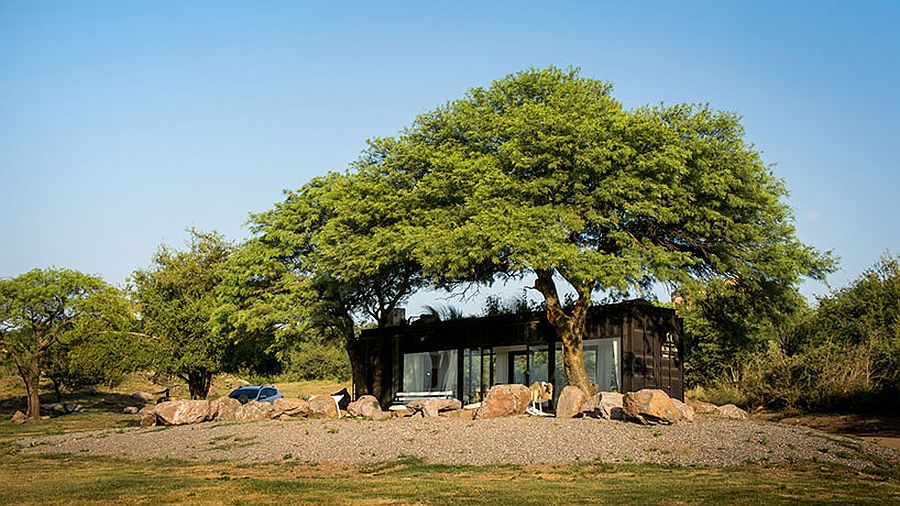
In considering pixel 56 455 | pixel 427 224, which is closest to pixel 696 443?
pixel 427 224

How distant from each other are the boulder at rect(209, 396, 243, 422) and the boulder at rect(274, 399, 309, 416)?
1.38 metres

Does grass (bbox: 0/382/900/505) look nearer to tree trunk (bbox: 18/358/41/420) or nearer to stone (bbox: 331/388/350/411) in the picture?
stone (bbox: 331/388/350/411)

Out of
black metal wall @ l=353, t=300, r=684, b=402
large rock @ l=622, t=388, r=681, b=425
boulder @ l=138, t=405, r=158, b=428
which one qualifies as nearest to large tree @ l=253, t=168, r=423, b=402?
black metal wall @ l=353, t=300, r=684, b=402

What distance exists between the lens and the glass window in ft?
112

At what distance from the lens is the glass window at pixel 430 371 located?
34.1 meters

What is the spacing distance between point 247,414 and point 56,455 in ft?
27.4

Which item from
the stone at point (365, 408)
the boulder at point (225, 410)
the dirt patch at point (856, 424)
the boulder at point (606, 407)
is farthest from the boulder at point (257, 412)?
the dirt patch at point (856, 424)

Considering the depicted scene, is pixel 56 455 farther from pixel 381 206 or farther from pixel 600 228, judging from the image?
pixel 600 228

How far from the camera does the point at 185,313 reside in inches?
1502

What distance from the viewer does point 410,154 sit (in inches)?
1168

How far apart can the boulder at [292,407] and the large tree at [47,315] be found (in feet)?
41.5

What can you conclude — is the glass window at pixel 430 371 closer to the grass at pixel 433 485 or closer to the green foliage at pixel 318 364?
the grass at pixel 433 485

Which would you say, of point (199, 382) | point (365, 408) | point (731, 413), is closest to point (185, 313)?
point (199, 382)

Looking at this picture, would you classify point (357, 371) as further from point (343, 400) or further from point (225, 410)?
point (225, 410)
